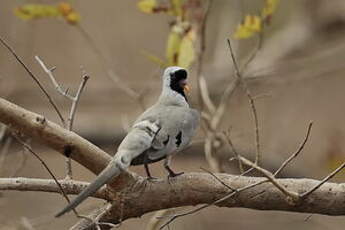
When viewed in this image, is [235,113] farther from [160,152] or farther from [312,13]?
[160,152]

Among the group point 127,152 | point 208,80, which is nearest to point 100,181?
point 127,152

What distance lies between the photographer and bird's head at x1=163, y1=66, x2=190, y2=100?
2016 millimetres

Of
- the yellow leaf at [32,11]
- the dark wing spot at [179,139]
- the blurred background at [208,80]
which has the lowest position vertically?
the blurred background at [208,80]

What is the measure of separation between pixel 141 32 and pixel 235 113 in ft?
3.18

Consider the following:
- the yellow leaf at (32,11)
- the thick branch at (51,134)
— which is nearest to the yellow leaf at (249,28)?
the yellow leaf at (32,11)

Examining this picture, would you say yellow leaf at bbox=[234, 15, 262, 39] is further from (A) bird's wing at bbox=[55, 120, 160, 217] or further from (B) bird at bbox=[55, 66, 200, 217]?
(A) bird's wing at bbox=[55, 120, 160, 217]

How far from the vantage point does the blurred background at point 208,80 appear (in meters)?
4.13

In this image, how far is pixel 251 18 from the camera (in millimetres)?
2684

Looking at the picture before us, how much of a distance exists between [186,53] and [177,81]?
0.50 m

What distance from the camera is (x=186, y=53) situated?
2.52m

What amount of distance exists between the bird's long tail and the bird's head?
1.11 feet

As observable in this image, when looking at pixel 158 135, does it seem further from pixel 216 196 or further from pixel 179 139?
pixel 216 196

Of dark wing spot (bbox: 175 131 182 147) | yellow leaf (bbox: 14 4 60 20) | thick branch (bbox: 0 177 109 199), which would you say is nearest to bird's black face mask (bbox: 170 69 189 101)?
dark wing spot (bbox: 175 131 182 147)

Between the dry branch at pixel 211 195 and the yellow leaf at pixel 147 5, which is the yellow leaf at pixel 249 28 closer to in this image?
the yellow leaf at pixel 147 5
